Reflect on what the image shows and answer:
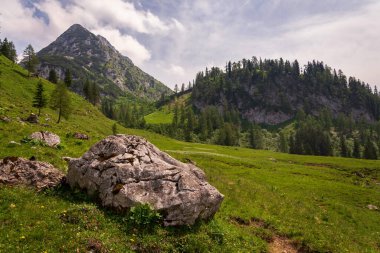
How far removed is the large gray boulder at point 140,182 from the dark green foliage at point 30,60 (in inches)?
5153

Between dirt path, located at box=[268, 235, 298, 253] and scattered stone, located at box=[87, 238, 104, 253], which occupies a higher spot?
scattered stone, located at box=[87, 238, 104, 253]

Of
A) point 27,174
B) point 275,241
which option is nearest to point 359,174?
point 275,241

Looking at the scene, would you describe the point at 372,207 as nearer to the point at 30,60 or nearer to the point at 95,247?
the point at 95,247

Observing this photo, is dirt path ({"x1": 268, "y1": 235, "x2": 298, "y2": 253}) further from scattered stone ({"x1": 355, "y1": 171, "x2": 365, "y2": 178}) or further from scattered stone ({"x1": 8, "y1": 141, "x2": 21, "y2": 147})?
scattered stone ({"x1": 355, "y1": 171, "x2": 365, "y2": 178})

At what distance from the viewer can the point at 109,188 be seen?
19.6 m

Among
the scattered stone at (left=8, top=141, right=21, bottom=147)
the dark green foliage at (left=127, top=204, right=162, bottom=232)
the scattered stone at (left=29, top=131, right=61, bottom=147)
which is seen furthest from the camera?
the scattered stone at (left=29, top=131, right=61, bottom=147)

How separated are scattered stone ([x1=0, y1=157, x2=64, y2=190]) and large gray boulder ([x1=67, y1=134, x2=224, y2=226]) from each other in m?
1.27

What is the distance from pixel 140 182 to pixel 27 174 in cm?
823

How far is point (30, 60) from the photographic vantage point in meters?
135

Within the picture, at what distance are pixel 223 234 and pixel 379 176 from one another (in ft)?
253

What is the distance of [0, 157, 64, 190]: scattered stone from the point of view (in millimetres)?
20766

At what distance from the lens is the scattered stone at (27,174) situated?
20766mm

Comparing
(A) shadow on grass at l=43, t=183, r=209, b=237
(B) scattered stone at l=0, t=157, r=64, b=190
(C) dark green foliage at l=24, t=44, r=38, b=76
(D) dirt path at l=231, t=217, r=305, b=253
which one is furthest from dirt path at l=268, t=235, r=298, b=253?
(C) dark green foliage at l=24, t=44, r=38, b=76

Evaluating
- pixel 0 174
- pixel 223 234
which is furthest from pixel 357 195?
pixel 0 174
